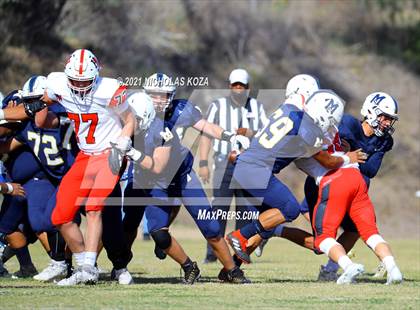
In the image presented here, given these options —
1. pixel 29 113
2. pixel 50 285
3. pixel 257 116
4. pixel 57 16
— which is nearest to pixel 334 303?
pixel 50 285

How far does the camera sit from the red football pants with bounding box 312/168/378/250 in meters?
8.11

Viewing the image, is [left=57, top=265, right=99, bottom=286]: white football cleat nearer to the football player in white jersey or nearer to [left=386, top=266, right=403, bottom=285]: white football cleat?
the football player in white jersey

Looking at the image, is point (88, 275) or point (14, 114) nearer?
point (88, 275)

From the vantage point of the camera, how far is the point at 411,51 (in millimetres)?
26781

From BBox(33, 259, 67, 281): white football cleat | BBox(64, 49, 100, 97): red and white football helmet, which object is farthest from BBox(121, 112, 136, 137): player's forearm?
BBox(33, 259, 67, 281): white football cleat

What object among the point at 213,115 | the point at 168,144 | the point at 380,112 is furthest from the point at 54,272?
the point at 213,115

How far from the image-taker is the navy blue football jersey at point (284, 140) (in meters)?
8.13

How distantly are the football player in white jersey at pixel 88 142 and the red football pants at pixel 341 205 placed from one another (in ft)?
6.04

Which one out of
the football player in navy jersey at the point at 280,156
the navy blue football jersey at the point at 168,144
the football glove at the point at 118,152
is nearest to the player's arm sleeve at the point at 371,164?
the football player in navy jersey at the point at 280,156

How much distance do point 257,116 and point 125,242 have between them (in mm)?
3762

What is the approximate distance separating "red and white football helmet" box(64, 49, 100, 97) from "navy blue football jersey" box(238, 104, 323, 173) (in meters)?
1.78

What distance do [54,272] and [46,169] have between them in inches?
40.0

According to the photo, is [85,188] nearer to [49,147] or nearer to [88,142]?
[88,142]

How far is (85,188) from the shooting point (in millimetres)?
7867
